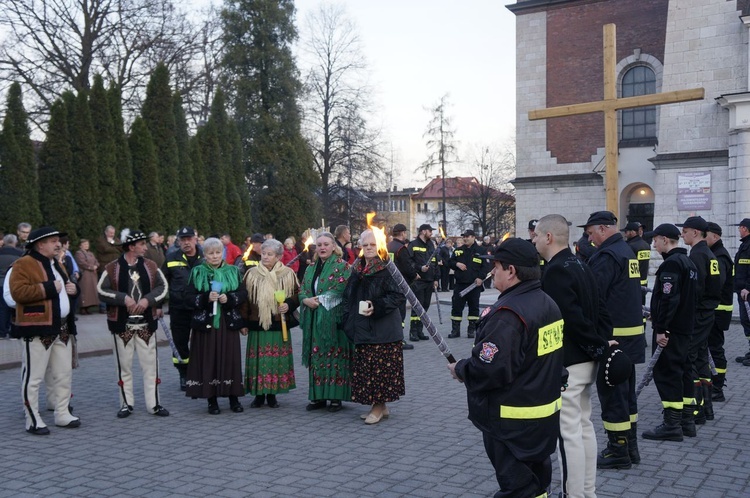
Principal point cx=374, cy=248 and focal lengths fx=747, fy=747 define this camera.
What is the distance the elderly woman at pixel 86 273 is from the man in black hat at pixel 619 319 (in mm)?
13695

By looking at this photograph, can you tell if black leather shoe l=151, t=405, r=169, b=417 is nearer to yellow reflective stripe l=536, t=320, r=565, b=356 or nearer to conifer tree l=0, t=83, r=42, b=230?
yellow reflective stripe l=536, t=320, r=565, b=356

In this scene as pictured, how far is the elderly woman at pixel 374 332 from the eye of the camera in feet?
25.5

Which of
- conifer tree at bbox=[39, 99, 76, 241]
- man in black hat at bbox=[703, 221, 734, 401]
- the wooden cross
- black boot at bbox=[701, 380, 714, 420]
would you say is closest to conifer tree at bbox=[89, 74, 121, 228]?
conifer tree at bbox=[39, 99, 76, 241]

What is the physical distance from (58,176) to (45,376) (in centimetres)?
1303

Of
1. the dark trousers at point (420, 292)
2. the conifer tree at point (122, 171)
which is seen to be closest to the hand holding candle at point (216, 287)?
the dark trousers at point (420, 292)

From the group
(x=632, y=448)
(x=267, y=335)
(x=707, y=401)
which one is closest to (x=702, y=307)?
(x=707, y=401)

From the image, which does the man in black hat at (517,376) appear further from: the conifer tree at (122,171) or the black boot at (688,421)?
the conifer tree at (122,171)

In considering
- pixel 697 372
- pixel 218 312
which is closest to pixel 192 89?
pixel 218 312

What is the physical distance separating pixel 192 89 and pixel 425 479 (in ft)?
102

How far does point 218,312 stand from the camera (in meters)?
8.20

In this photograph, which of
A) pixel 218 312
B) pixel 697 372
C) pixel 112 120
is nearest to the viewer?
pixel 697 372

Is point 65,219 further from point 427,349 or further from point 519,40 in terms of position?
point 519,40

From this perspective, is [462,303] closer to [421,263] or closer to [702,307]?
[421,263]

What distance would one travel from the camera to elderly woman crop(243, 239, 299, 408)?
27.5 ft
